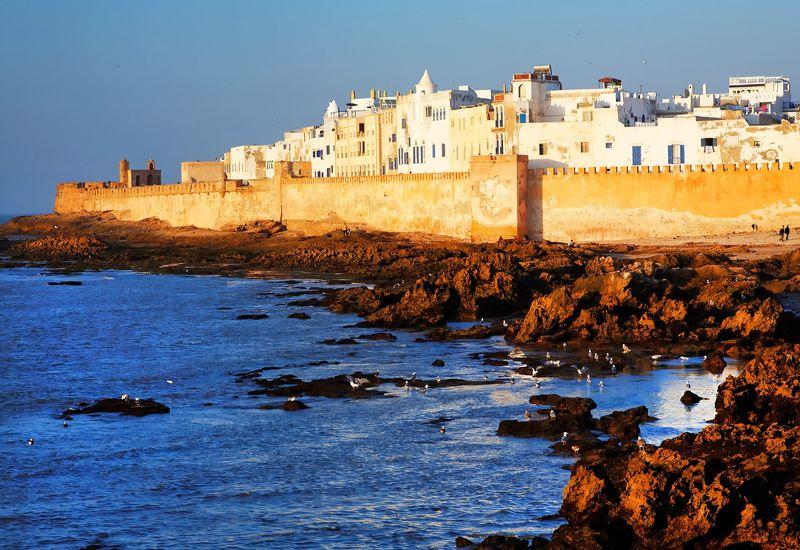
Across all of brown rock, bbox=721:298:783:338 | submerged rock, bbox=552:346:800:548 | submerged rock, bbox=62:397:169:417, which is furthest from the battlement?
submerged rock, bbox=552:346:800:548

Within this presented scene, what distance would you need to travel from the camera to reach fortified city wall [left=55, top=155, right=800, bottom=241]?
39281mm

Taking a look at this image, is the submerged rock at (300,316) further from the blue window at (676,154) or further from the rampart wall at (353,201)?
the blue window at (676,154)

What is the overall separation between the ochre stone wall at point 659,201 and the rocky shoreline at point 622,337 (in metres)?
3.08

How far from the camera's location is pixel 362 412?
17.2m

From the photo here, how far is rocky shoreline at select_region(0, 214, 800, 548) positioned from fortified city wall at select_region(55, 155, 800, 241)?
160 cm

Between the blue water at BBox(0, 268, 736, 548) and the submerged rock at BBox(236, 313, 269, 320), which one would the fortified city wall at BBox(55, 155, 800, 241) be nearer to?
the submerged rock at BBox(236, 313, 269, 320)

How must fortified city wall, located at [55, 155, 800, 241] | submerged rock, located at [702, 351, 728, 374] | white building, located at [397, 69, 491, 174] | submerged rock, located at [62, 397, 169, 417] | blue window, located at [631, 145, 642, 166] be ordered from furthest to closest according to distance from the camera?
white building, located at [397, 69, 491, 174] → blue window, located at [631, 145, 642, 166] → fortified city wall, located at [55, 155, 800, 241] → submerged rock, located at [702, 351, 728, 374] → submerged rock, located at [62, 397, 169, 417]

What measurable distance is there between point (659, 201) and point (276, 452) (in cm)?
2825

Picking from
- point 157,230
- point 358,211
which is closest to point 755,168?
point 358,211

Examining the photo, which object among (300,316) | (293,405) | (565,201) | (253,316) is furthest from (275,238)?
(293,405)

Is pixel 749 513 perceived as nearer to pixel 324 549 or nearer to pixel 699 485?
pixel 699 485

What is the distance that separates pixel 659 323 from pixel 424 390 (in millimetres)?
6190

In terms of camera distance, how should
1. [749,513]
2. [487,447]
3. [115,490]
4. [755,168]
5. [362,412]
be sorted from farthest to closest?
[755,168]
[362,412]
[487,447]
[115,490]
[749,513]

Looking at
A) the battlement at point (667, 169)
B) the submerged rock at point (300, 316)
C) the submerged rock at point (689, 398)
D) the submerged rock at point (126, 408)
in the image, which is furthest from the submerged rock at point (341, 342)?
the battlement at point (667, 169)
